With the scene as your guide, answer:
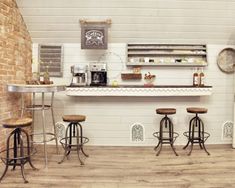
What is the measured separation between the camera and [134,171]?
11.4 feet

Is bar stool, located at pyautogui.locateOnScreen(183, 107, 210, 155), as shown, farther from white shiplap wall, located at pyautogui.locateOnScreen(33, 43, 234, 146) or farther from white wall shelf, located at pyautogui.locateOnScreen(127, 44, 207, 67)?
white wall shelf, located at pyautogui.locateOnScreen(127, 44, 207, 67)

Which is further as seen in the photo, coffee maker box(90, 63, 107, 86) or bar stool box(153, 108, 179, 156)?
coffee maker box(90, 63, 107, 86)

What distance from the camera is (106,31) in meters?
4.30

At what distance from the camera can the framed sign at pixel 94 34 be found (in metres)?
4.28

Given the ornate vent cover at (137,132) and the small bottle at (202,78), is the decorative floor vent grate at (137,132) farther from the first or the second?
the small bottle at (202,78)

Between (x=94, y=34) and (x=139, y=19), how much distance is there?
74cm

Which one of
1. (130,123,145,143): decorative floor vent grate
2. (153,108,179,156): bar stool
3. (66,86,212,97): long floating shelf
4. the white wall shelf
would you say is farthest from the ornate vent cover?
the white wall shelf

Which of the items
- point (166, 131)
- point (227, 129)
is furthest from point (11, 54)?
point (227, 129)

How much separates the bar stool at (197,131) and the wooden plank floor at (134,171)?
0.58ft

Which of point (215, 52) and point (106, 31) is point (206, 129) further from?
point (106, 31)

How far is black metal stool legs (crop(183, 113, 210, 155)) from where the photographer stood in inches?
169

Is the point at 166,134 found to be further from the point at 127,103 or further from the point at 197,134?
the point at 127,103

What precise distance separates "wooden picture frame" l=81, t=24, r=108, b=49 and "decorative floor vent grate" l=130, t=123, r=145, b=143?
1467 millimetres

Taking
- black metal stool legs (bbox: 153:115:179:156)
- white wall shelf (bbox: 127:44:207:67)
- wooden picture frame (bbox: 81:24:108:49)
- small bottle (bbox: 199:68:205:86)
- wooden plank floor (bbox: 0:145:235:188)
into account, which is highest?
wooden picture frame (bbox: 81:24:108:49)
